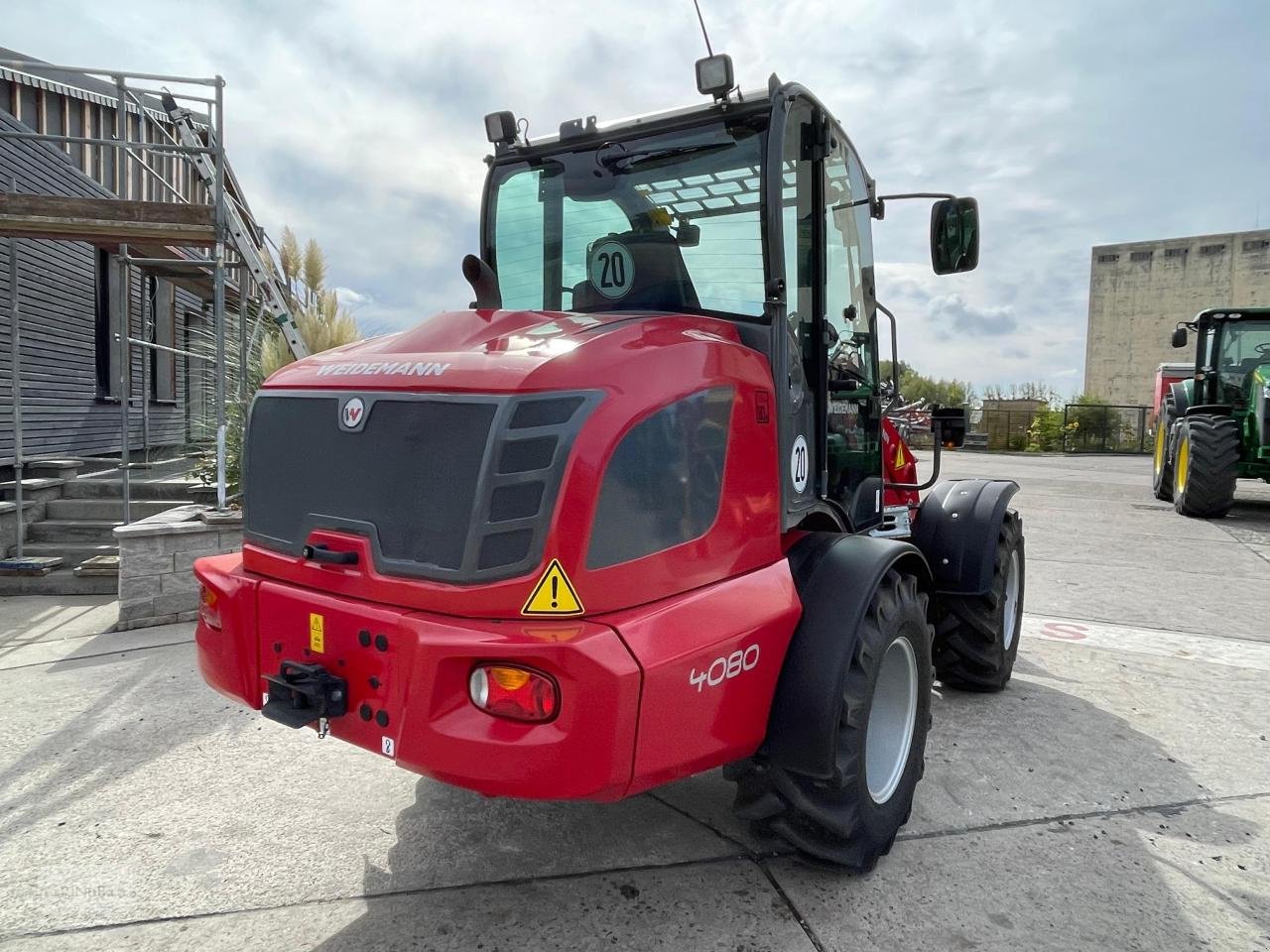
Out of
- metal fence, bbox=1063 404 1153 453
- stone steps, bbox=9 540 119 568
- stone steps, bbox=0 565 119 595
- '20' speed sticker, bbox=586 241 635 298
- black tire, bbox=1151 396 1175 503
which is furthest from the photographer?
metal fence, bbox=1063 404 1153 453

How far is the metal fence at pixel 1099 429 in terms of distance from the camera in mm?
28266

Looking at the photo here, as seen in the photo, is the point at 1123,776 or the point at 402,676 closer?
the point at 402,676

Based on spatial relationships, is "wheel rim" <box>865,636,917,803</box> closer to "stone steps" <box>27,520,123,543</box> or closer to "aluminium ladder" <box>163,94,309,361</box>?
"aluminium ladder" <box>163,94,309,361</box>

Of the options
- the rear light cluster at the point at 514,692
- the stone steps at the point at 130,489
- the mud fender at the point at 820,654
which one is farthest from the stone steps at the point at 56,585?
the mud fender at the point at 820,654

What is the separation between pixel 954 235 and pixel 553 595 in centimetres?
233

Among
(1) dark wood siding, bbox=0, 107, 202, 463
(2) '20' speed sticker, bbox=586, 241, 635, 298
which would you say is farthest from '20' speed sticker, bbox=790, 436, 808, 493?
(1) dark wood siding, bbox=0, 107, 202, 463

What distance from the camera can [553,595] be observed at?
6.77ft

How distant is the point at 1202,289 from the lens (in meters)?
48.7

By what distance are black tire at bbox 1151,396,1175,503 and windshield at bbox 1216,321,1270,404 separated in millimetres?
1273

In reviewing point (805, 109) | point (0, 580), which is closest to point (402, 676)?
point (805, 109)

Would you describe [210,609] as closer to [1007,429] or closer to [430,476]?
[430,476]

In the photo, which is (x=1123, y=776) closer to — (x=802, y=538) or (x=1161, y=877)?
(x=1161, y=877)

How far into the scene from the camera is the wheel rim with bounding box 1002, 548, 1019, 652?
4.48m

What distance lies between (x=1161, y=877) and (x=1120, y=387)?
184 ft
